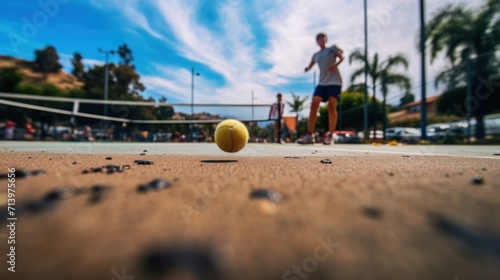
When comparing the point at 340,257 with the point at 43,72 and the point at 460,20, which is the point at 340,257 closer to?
the point at 460,20

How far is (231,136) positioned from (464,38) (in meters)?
19.3

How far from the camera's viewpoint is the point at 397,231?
2.08 feet

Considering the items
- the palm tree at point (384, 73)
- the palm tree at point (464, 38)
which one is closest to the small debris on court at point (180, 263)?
the palm tree at point (464, 38)

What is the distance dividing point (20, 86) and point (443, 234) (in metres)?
49.4

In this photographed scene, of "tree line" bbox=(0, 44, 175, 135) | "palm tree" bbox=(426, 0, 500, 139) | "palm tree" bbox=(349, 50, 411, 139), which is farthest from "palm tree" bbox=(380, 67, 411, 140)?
"tree line" bbox=(0, 44, 175, 135)

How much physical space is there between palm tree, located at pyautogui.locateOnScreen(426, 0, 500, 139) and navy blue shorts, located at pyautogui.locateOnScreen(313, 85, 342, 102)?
1242 centimetres

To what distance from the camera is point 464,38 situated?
1647 centimetres

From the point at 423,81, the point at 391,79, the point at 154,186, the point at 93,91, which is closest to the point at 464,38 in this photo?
the point at 423,81

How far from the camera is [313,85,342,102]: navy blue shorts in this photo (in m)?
6.37

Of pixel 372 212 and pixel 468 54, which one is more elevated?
pixel 468 54

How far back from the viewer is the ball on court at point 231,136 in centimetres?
297

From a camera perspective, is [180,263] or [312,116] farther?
[312,116]

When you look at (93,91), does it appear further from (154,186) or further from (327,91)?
(154,186)

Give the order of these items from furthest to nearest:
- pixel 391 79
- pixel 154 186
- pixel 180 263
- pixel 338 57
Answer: pixel 391 79
pixel 338 57
pixel 154 186
pixel 180 263
